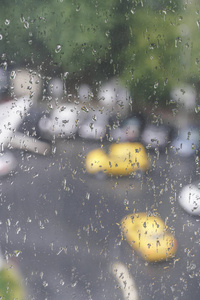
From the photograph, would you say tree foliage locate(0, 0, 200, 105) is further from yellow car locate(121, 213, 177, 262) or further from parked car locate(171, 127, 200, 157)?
yellow car locate(121, 213, 177, 262)

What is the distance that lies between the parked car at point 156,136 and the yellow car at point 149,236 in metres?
0.21

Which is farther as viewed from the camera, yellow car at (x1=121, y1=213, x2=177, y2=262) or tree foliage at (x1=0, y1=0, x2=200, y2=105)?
yellow car at (x1=121, y1=213, x2=177, y2=262)

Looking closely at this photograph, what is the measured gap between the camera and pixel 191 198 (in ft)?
4.23

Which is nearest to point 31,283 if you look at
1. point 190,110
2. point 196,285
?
point 196,285

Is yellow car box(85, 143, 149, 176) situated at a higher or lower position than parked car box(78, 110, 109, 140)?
lower

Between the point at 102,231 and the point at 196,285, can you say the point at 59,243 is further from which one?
the point at 196,285

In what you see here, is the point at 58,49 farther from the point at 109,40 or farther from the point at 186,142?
the point at 186,142

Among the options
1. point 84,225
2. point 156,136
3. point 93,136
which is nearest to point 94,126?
point 93,136

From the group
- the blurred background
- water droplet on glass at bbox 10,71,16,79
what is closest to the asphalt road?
the blurred background

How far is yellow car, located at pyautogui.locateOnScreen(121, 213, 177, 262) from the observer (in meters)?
1.27

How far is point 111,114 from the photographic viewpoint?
1215 mm

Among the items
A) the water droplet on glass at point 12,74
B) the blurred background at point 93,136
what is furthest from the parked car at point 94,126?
the water droplet on glass at point 12,74

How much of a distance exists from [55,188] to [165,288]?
0.46 metres

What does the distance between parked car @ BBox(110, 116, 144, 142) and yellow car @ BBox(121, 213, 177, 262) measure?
0.23 m
